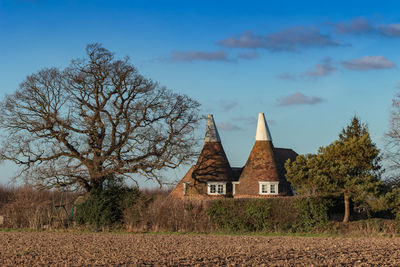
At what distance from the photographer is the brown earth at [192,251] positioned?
19120 mm

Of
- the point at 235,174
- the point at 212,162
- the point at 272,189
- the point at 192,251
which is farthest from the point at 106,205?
the point at 235,174

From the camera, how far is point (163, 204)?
1337 inches

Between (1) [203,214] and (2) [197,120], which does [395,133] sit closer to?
(2) [197,120]

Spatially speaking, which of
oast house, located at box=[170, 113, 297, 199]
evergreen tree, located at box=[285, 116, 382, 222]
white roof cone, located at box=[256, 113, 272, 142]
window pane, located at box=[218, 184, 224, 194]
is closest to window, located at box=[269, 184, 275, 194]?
oast house, located at box=[170, 113, 297, 199]

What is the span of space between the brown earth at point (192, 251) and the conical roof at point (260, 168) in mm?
17016

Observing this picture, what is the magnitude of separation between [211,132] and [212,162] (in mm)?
2626

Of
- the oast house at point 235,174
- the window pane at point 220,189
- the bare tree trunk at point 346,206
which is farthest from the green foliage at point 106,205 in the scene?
the window pane at point 220,189

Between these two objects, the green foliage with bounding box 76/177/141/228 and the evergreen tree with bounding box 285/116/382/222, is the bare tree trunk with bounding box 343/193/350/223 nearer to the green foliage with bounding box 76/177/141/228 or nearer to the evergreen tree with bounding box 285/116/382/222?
the evergreen tree with bounding box 285/116/382/222

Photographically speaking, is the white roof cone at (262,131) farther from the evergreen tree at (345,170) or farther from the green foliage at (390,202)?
the green foliage at (390,202)

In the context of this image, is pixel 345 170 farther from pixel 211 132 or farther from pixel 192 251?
pixel 211 132

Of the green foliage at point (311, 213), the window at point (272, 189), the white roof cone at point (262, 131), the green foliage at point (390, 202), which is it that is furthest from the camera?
the white roof cone at point (262, 131)

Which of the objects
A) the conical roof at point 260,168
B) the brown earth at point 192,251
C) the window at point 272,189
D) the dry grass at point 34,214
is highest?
the conical roof at point 260,168

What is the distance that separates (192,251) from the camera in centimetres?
2197

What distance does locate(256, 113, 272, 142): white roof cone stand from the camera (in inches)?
1861
